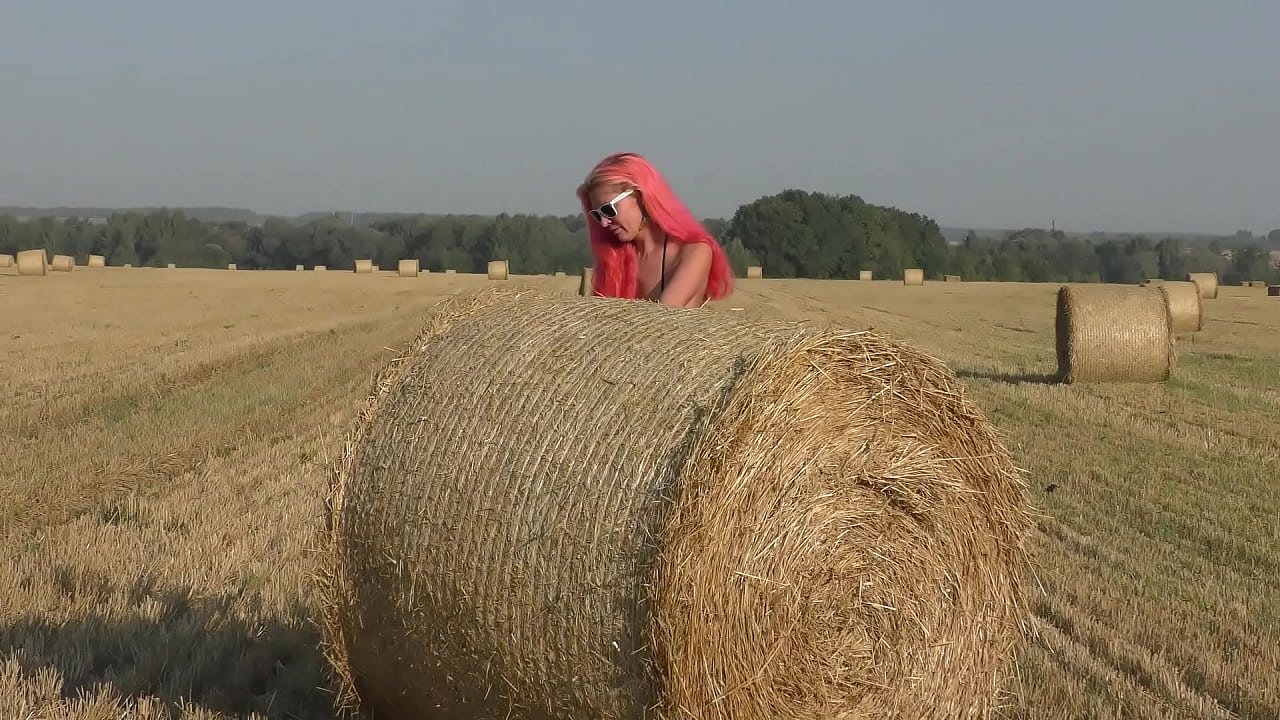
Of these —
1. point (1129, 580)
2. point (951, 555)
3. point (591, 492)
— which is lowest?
point (1129, 580)

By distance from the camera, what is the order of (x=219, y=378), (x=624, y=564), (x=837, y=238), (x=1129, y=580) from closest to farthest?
(x=624, y=564)
(x=1129, y=580)
(x=219, y=378)
(x=837, y=238)

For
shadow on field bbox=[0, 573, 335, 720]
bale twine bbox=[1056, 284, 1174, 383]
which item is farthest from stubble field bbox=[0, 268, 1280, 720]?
bale twine bbox=[1056, 284, 1174, 383]

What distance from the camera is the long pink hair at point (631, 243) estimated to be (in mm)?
4992

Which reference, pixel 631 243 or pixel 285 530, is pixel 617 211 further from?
pixel 285 530

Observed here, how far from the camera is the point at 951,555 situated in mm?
4516

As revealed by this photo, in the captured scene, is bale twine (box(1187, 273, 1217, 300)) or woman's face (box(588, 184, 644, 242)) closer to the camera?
woman's face (box(588, 184, 644, 242))

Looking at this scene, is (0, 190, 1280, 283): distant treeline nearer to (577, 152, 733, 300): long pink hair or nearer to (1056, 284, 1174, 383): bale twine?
(1056, 284, 1174, 383): bale twine

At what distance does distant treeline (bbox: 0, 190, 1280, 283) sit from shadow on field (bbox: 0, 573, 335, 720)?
196ft

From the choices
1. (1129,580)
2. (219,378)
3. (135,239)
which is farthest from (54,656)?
(135,239)

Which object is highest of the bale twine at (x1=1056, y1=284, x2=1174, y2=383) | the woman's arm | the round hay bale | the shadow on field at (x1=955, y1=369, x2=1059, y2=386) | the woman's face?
the round hay bale

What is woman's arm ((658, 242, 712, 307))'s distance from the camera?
199 inches

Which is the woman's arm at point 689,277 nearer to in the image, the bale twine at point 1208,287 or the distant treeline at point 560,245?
the bale twine at point 1208,287

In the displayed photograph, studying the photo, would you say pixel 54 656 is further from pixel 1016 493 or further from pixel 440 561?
pixel 1016 493

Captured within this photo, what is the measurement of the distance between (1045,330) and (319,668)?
995 inches
